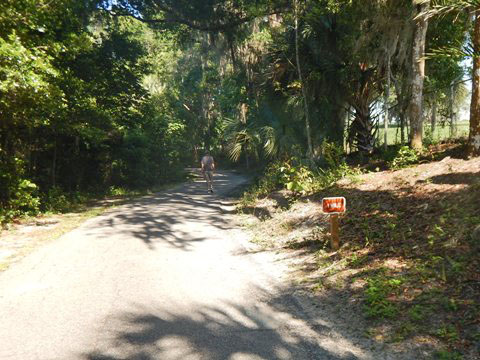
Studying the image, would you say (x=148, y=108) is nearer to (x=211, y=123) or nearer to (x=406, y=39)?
(x=406, y=39)

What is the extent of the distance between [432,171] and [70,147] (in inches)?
612

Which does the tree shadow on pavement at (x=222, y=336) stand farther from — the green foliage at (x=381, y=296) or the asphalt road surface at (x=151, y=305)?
the green foliage at (x=381, y=296)

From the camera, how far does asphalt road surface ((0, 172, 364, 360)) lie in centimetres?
375

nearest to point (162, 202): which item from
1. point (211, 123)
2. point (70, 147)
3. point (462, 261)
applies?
point (70, 147)

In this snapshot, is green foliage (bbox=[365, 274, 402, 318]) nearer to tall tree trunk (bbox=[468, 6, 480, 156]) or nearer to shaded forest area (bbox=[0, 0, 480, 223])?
shaded forest area (bbox=[0, 0, 480, 223])

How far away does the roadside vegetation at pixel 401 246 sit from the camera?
382cm

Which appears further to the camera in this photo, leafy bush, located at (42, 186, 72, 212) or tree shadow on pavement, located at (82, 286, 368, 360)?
leafy bush, located at (42, 186, 72, 212)

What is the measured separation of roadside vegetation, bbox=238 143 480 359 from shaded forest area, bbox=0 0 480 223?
1.36 m

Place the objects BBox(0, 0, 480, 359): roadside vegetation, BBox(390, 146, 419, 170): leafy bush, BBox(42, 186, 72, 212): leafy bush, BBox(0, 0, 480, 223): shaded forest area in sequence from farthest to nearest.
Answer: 1. BBox(42, 186, 72, 212): leafy bush
2. BBox(0, 0, 480, 223): shaded forest area
3. BBox(390, 146, 419, 170): leafy bush
4. BBox(0, 0, 480, 359): roadside vegetation

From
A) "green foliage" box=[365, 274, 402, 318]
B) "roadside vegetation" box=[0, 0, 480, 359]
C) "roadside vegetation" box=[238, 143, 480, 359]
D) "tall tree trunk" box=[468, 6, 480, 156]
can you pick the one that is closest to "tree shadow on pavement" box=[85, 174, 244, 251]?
"roadside vegetation" box=[0, 0, 480, 359]

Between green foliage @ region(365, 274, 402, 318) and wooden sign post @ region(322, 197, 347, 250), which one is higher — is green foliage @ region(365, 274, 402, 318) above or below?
below

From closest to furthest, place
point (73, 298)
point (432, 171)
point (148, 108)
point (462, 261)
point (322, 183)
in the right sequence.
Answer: point (462, 261)
point (73, 298)
point (432, 171)
point (322, 183)
point (148, 108)

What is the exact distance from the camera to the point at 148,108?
2072cm

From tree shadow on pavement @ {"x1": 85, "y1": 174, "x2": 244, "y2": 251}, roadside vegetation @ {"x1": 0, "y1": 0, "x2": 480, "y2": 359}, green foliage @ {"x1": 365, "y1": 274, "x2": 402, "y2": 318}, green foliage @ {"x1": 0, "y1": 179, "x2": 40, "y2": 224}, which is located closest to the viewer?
green foliage @ {"x1": 365, "y1": 274, "x2": 402, "y2": 318}
